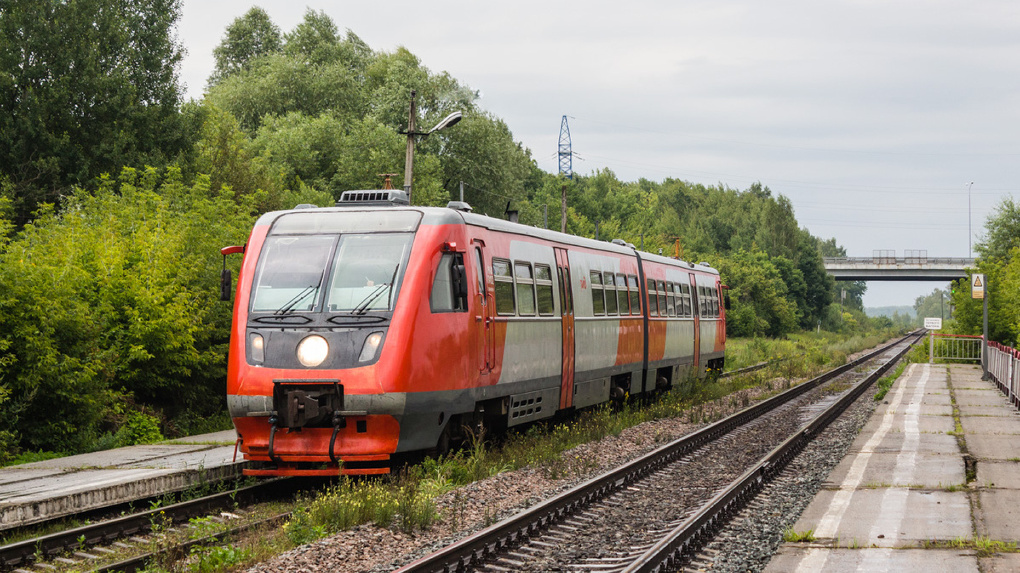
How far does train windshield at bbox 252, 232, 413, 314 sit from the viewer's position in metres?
11.5

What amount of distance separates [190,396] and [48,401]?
3990mm

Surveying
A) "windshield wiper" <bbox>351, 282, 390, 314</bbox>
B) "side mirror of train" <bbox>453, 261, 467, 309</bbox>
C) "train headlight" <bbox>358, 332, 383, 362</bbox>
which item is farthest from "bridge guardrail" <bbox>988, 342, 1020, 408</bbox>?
"train headlight" <bbox>358, 332, 383, 362</bbox>

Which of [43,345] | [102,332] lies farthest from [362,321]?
[102,332]

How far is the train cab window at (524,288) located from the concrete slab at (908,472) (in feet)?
15.3

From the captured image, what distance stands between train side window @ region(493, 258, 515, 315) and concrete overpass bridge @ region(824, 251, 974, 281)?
92.3 m

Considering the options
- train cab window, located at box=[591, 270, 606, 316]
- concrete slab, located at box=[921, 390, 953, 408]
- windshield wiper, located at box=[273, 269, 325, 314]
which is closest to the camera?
windshield wiper, located at box=[273, 269, 325, 314]

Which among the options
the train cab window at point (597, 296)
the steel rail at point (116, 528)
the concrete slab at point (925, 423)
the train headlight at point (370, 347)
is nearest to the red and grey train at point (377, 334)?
the train headlight at point (370, 347)

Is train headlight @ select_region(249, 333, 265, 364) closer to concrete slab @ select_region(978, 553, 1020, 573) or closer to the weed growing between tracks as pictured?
the weed growing between tracks

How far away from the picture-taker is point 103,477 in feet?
37.1

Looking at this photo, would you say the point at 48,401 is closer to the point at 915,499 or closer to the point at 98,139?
the point at 915,499

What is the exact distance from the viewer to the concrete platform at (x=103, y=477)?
31.3ft

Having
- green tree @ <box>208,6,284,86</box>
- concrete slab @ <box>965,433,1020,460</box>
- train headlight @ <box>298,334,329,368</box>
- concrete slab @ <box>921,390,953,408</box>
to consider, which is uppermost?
green tree @ <box>208,6,284,86</box>

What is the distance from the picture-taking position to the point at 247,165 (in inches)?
1533

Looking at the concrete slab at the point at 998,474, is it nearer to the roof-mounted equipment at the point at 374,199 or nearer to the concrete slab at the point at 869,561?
the concrete slab at the point at 869,561
